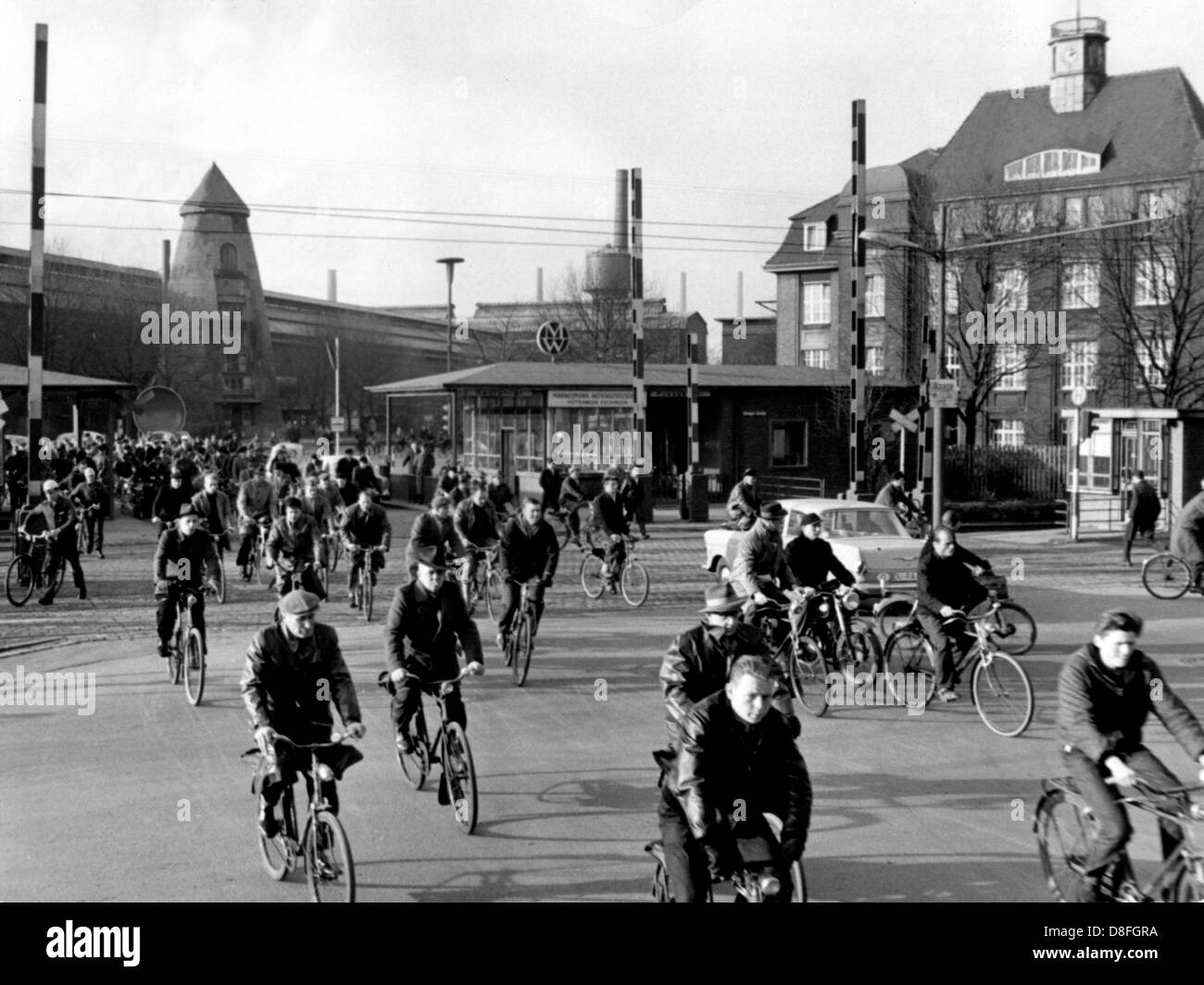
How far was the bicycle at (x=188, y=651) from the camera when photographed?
12.6 meters

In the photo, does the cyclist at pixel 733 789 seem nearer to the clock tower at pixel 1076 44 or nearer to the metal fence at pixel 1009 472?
the clock tower at pixel 1076 44

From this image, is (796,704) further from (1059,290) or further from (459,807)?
(1059,290)

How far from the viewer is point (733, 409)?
146 feet

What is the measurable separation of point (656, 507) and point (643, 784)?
3177 cm

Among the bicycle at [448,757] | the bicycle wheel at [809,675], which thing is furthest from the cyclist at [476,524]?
the bicycle at [448,757]

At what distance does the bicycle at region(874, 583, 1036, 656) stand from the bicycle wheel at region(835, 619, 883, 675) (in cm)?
39

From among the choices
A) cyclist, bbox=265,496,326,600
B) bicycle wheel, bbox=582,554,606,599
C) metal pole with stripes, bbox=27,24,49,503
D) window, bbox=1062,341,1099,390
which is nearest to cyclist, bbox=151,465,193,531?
metal pole with stripes, bbox=27,24,49,503

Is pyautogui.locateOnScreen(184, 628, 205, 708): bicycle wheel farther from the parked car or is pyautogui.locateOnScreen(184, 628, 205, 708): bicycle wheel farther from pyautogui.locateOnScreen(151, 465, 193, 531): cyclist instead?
pyautogui.locateOnScreen(151, 465, 193, 531): cyclist

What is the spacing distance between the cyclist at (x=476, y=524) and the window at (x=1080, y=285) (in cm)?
2692

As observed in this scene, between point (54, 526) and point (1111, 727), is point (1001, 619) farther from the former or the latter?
point (54, 526)

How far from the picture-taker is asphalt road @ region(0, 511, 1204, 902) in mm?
7457

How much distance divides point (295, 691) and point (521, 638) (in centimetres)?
618

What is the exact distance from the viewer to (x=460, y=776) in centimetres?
855
